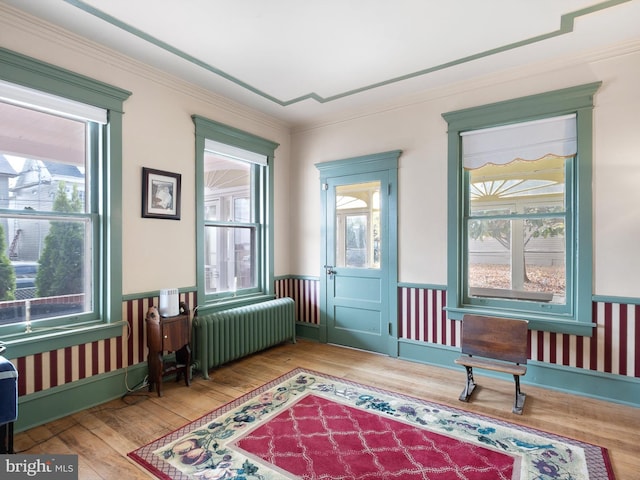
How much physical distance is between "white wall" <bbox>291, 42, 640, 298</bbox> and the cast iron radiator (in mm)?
814

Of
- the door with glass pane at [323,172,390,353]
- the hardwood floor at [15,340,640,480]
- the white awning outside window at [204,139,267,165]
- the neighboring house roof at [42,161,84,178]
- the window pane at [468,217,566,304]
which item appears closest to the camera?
the hardwood floor at [15,340,640,480]

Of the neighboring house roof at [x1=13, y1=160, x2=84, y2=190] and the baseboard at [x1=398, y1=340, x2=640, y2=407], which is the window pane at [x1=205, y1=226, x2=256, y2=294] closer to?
the neighboring house roof at [x1=13, y1=160, x2=84, y2=190]

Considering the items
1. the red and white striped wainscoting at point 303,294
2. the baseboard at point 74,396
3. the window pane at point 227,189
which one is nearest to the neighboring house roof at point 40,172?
the window pane at point 227,189

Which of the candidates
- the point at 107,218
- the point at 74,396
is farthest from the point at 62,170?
the point at 74,396

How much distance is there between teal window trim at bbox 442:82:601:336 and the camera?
3.10m

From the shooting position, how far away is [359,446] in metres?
2.34

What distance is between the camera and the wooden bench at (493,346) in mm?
3002

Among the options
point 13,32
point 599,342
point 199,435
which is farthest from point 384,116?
point 199,435

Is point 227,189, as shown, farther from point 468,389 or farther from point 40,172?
point 468,389

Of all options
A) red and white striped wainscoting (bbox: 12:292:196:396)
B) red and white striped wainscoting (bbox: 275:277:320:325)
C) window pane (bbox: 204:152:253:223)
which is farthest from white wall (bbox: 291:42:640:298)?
red and white striped wainscoting (bbox: 12:292:196:396)

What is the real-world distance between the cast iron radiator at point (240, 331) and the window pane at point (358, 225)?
1.05 m

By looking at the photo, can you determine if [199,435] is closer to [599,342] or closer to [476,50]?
[599,342]

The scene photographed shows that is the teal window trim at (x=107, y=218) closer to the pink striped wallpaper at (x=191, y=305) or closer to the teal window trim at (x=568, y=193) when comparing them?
the pink striped wallpaper at (x=191, y=305)

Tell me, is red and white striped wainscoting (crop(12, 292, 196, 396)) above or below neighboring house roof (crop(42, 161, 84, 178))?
below
